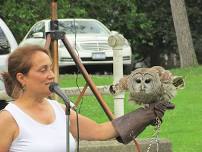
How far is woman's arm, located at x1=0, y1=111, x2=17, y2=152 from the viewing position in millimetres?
3746

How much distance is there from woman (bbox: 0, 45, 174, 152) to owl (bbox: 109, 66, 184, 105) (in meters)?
0.07

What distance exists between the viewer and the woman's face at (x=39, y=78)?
12.7 ft

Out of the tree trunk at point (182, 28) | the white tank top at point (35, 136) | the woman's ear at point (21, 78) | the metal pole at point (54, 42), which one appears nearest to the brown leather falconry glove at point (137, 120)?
the white tank top at point (35, 136)

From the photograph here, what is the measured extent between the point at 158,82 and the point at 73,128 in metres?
0.58

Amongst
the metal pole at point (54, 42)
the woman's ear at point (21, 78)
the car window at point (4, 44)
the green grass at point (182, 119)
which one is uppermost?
the metal pole at point (54, 42)

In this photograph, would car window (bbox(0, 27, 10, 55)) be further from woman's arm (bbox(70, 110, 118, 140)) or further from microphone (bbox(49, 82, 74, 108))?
microphone (bbox(49, 82, 74, 108))

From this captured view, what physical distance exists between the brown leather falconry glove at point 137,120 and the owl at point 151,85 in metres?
0.04

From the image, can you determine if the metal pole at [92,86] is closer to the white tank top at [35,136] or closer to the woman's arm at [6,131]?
the white tank top at [35,136]

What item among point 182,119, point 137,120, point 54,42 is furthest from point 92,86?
point 182,119

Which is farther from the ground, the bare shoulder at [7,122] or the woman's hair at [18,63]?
the woman's hair at [18,63]

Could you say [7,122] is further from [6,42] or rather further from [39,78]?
[6,42]

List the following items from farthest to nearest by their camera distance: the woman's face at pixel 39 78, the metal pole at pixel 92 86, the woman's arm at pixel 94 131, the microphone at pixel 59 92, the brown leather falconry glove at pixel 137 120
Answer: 1. the metal pole at pixel 92 86
2. the woman's arm at pixel 94 131
3. the brown leather falconry glove at pixel 137 120
4. the woman's face at pixel 39 78
5. the microphone at pixel 59 92

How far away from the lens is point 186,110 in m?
10.4

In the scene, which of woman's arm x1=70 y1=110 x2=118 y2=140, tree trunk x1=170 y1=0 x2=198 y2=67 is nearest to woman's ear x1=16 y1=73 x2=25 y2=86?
woman's arm x1=70 y1=110 x2=118 y2=140
